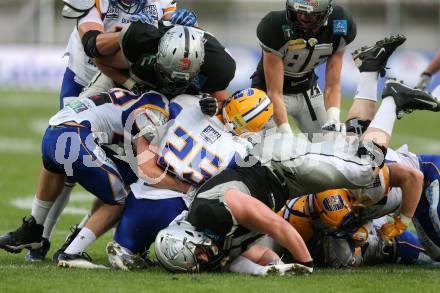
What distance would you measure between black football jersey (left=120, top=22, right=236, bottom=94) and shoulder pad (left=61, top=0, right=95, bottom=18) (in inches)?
21.0

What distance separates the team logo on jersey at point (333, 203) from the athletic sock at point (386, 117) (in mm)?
614

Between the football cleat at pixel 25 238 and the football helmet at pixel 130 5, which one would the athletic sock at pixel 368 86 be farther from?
the football cleat at pixel 25 238

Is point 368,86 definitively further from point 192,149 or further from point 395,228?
point 192,149

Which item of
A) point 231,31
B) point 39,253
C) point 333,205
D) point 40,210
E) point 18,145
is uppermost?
point 333,205

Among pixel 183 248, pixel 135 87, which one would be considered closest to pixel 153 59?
pixel 135 87

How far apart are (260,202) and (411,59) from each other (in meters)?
14.9

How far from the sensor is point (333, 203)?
242 inches

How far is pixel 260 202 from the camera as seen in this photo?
5.64 meters

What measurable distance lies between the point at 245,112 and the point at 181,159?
23.5 inches

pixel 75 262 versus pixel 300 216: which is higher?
pixel 300 216

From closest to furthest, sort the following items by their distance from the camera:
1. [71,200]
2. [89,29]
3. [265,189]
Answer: [265,189]
[89,29]
[71,200]

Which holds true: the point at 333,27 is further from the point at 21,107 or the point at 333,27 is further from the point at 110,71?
the point at 21,107

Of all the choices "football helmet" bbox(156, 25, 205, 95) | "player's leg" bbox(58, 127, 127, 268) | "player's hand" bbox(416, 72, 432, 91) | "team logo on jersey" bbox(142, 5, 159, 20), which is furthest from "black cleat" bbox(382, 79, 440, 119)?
"player's hand" bbox(416, 72, 432, 91)

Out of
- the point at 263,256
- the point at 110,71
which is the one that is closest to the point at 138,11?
the point at 110,71
